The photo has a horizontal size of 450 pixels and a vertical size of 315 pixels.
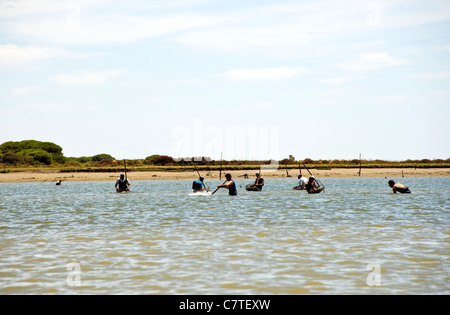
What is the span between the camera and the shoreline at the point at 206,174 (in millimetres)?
75125

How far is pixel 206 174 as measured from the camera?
8138cm

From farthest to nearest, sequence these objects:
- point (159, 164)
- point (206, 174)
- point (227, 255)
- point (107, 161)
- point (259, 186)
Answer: point (107, 161)
point (159, 164)
point (206, 174)
point (259, 186)
point (227, 255)

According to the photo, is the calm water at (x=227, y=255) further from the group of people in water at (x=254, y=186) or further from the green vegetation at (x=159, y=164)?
the green vegetation at (x=159, y=164)

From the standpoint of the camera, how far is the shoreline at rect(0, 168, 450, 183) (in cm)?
7512

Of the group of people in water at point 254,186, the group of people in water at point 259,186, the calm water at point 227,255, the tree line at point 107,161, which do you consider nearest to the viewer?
the calm water at point 227,255

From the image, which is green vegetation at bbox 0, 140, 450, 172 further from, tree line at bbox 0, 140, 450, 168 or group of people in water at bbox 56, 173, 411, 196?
group of people in water at bbox 56, 173, 411, 196

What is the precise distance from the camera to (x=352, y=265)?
470 inches

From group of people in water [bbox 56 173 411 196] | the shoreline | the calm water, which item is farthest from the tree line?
the calm water

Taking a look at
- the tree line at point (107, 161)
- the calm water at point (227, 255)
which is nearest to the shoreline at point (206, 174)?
the tree line at point (107, 161)

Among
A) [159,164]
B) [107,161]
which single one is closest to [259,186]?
[159,164]

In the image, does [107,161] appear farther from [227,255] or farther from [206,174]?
[227,255]

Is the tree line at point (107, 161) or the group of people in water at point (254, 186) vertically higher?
the tree line at point (107, 161)
